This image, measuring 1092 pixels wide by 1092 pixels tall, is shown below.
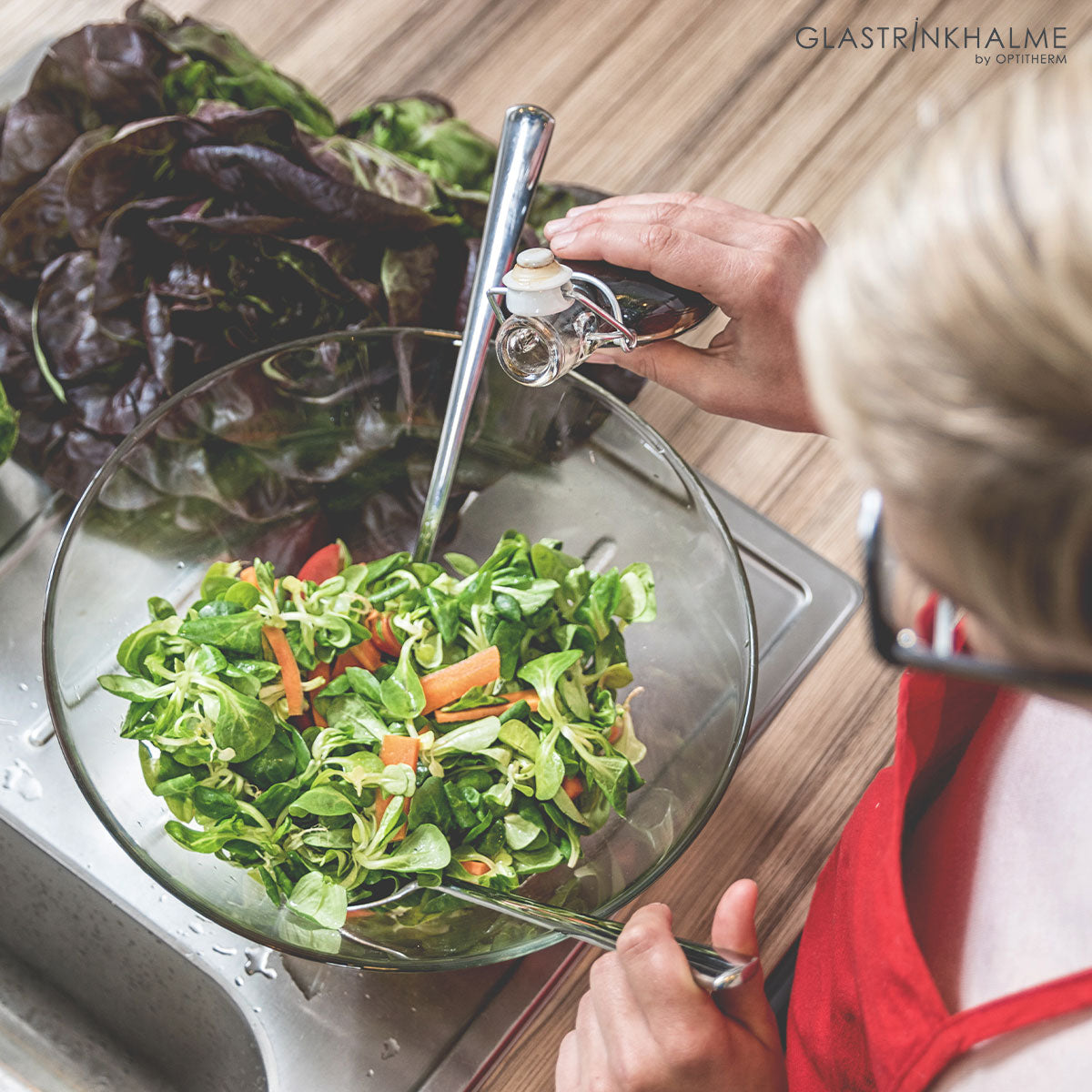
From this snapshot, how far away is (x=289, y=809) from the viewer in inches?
28.0

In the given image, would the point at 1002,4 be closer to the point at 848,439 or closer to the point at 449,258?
the point at 449,258

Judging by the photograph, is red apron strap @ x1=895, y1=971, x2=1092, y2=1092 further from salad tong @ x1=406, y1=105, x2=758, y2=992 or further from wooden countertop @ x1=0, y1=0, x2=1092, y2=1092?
wooden countertop @ x1=0, y1=0, x2=1092, y2=1092

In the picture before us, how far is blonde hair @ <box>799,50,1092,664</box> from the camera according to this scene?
27 cm

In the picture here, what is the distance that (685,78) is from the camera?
1.25m

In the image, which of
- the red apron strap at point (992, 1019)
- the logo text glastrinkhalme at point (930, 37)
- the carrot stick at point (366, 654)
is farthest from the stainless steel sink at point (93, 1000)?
the logo text glastrinkhalme at point (930, 37)

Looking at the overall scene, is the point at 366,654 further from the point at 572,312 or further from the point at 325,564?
the point at 572,312

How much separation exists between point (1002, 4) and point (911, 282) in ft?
4.21

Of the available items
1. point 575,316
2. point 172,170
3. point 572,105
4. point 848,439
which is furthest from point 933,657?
point 572,105

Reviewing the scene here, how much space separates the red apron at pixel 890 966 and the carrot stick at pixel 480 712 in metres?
0.26

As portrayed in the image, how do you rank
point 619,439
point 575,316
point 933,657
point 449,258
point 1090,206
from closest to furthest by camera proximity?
1. point 1090,206
2. point 933,657
3. point 575,316
4. point 619,439
5. point 449,258

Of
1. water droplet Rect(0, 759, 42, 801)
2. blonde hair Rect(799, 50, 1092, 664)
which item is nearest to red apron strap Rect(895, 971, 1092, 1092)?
blonde hair Rect(799, 50, 1092, 664)

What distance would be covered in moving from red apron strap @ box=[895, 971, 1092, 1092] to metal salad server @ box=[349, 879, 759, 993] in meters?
0.14

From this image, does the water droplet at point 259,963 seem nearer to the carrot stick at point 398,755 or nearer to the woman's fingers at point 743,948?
the carrot stick at point 398,755

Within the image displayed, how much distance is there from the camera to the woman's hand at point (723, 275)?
73 cm
